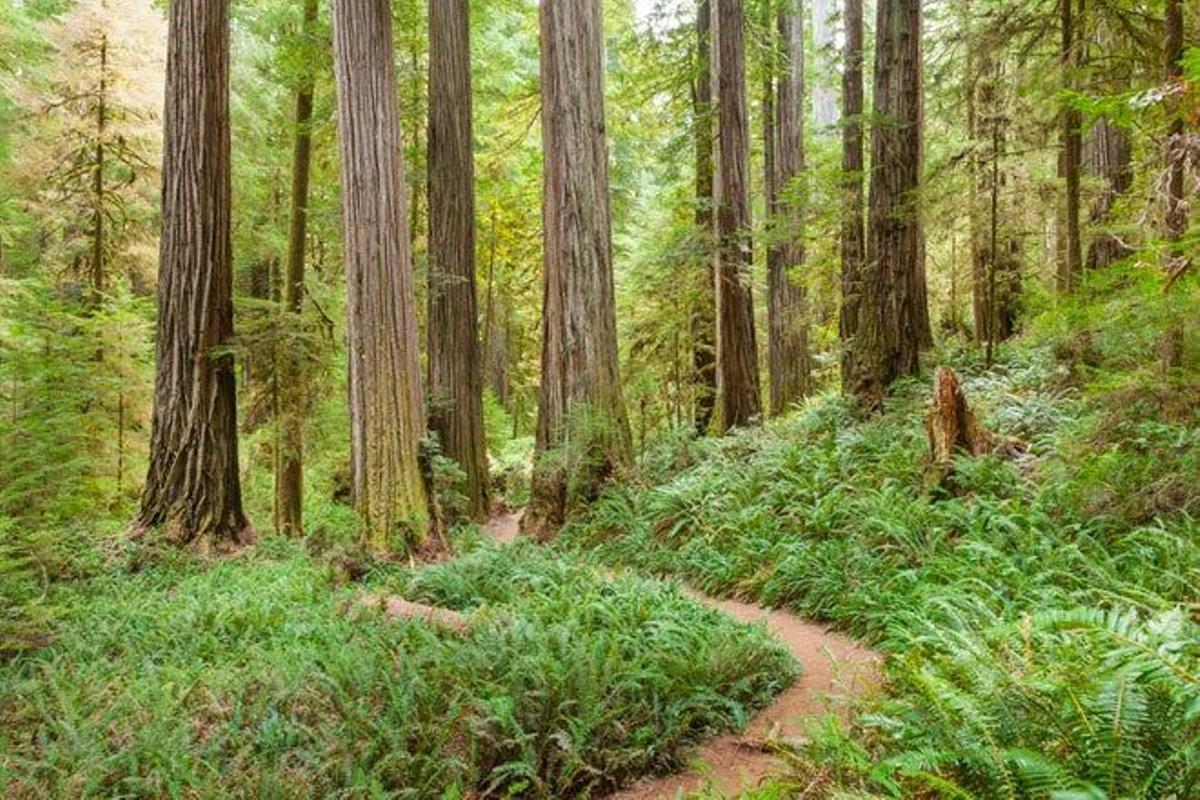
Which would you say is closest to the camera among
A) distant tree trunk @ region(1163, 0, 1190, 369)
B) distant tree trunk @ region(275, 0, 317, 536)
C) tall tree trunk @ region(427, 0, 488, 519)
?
distant tree trunk @ region(1163, 0, 1190, 369)

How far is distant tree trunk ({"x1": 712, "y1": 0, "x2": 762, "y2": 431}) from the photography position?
10961 mm

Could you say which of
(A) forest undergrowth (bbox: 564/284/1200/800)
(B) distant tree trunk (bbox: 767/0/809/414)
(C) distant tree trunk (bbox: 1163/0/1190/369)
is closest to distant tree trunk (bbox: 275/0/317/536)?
(A) forest undergrowth (bbox: 564/284/1200/800)

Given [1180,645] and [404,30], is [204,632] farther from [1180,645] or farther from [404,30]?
[404,30]

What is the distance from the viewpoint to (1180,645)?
2234mm

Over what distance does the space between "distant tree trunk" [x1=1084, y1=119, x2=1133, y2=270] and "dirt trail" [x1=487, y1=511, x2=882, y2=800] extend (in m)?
7.80

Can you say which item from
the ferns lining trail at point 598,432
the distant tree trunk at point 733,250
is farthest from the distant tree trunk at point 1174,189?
the distant tree trunk at point 733,250

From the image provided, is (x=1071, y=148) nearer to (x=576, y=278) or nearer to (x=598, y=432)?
(x=576, y=278)

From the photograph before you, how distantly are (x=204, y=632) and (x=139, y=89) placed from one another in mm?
11240

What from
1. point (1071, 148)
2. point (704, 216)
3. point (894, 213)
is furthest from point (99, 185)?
point (1071, 148)

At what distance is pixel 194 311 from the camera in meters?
7.52

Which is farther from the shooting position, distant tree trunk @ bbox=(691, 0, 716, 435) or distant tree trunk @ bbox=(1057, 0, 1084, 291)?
distant tree trunk @ bbox=(691, 0, 716, 435)

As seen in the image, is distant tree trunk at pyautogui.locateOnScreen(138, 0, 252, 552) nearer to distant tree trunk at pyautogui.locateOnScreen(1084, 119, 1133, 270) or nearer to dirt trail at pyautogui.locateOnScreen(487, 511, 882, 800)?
dirt trail at pyautogui.locateOnScreen(487, 511, 882, 800)

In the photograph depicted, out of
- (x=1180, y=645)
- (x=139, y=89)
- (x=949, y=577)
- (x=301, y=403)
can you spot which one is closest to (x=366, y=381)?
(x=301, y=403)

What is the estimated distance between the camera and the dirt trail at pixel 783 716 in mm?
3256
